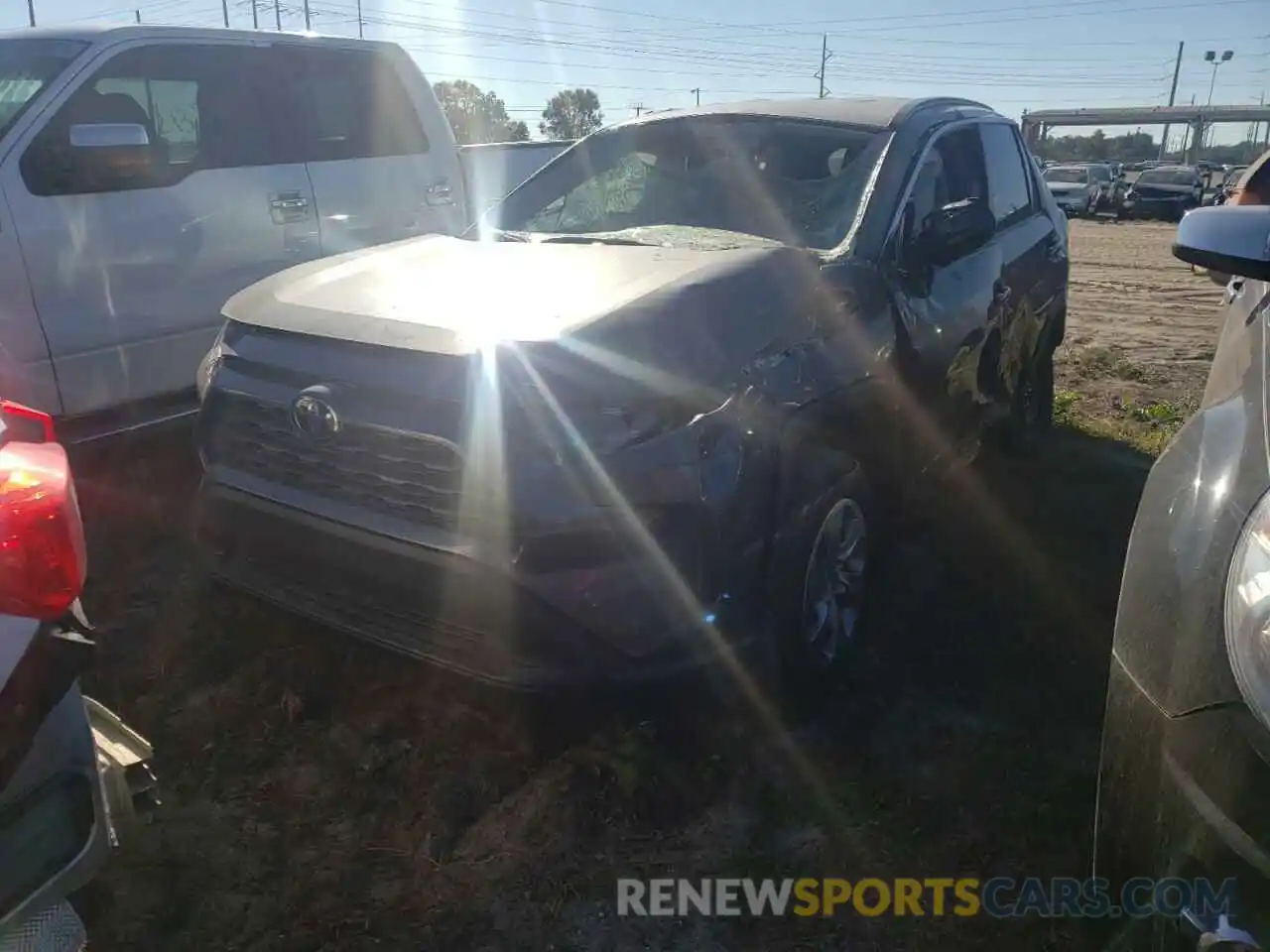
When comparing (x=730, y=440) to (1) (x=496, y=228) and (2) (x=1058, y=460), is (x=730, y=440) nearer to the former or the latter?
(1) (x=496, y=228)

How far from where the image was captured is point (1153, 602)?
1819mm

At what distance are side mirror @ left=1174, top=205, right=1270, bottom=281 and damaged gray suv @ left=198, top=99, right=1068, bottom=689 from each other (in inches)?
40.7

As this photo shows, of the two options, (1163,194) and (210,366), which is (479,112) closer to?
(1163,194)

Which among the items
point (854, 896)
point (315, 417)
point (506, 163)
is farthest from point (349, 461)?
point (506, 163)

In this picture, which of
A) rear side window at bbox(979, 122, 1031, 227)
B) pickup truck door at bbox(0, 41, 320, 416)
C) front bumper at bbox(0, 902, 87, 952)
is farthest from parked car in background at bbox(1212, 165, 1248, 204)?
front bumper at bbox(0, 902, 87, 952)

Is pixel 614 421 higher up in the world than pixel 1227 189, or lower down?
lower down

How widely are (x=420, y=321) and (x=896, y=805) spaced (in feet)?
6.03

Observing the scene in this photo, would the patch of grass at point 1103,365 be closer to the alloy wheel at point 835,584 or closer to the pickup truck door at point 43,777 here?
the alloy wheel at point 835,584

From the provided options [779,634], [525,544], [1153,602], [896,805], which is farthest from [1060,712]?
[525,544]

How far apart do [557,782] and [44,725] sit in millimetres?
1434

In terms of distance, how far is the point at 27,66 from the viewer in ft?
14.9

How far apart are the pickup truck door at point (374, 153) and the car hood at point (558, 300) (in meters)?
2.27

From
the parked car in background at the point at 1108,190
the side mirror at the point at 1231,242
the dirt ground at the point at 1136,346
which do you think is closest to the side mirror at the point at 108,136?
the side mirror at the point at 1231,242

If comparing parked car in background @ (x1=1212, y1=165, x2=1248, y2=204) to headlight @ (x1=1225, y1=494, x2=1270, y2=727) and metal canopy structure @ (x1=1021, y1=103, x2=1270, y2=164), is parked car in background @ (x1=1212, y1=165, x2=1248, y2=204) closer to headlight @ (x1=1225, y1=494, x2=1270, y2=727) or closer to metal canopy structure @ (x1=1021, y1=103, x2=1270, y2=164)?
headlight @ (x1=1225, y1=494, x2=1270, y2=727)
